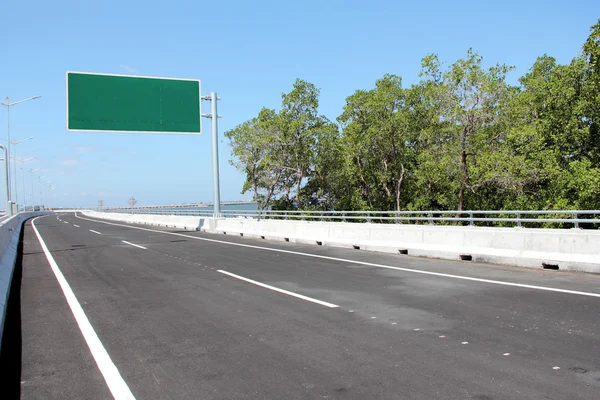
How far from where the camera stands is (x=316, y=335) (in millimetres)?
6211

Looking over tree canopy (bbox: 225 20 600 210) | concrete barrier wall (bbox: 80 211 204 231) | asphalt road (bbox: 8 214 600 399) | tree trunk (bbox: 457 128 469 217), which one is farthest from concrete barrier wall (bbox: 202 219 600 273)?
tree trunk (bbox: 457 128 469 217)

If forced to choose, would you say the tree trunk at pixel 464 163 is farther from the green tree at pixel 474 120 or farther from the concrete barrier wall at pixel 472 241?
the concrete barrier wall at pixel 472 241

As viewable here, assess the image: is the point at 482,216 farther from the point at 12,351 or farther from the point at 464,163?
the point at 12,351

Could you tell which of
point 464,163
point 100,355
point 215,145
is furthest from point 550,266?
point 464,163

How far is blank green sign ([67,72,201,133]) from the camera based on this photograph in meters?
Result: 23.5

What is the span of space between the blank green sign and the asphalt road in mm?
13706

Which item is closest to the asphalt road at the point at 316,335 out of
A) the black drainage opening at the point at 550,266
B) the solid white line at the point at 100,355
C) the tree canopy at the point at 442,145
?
the solid white line at the point at 100,355

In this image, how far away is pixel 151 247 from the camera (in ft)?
65.2

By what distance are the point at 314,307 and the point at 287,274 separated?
376cm

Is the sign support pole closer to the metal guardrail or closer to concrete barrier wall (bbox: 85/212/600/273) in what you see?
the metal guardrail

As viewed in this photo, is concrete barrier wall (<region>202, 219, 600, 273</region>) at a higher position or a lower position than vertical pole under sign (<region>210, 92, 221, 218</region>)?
lower

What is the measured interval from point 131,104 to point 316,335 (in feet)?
69.3

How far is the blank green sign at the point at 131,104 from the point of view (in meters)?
23.5

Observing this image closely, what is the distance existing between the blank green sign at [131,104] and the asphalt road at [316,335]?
13706 millimetres
